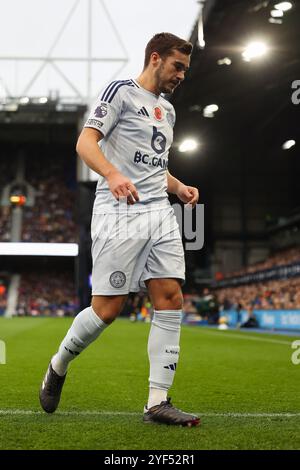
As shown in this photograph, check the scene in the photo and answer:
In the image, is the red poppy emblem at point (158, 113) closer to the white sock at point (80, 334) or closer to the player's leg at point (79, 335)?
the player's leg at point (79, 335)

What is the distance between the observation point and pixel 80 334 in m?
3.49

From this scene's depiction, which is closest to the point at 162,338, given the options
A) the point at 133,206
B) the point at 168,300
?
the point at 168,300

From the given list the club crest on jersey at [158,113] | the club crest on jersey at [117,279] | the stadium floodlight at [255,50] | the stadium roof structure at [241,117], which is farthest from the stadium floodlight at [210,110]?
the club crest on jersey at [117,279]

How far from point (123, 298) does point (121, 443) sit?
82 centimetres

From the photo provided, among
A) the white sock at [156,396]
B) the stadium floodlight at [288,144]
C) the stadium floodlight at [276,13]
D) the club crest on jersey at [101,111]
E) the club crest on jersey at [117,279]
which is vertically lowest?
the white sock at [156,396]

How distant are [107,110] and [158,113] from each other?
1.07 ft

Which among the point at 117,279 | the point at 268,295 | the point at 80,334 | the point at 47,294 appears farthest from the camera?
the point at 47,294

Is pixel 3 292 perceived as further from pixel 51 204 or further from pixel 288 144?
pixel 288 144

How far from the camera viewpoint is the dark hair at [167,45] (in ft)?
11.5

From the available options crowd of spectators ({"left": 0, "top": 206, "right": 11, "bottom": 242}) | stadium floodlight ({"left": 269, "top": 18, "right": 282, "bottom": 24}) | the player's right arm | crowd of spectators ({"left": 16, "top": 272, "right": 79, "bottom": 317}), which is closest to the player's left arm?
the player's right arm

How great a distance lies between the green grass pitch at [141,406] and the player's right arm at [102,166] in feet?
3.67

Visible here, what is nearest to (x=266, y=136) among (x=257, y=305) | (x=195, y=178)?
(x=195, y=178)

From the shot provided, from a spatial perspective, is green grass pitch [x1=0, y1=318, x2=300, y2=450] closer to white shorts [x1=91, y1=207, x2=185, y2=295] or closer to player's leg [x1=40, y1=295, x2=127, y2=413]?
player's leg [x1=40, y1=295, x2=127, y2=413]

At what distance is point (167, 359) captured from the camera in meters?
3.48
